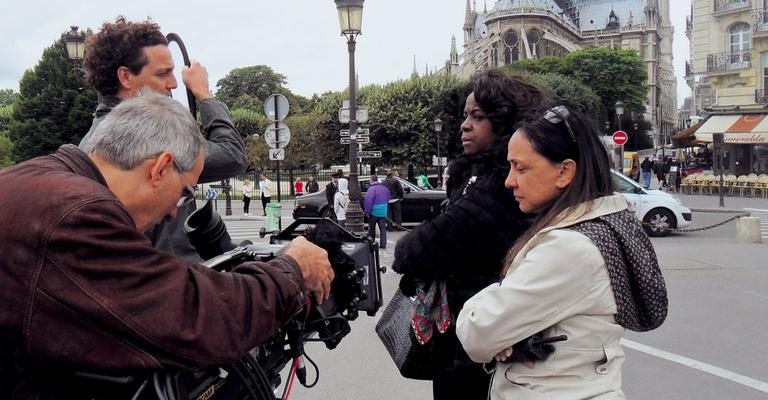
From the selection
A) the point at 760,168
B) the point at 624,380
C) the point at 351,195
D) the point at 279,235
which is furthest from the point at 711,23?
the point at 279,235

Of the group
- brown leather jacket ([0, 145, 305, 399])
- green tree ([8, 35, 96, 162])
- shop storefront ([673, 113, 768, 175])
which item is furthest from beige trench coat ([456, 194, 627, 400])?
green tree ([8, 35, 96, 162])

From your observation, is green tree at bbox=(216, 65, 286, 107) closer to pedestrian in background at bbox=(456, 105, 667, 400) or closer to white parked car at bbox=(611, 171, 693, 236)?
white parked car at bbox=(611, 171, 693, 236)

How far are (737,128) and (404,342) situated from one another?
36893 mm

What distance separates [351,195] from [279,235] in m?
14.7

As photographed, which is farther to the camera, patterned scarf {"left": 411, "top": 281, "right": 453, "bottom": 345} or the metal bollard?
the metal bollard

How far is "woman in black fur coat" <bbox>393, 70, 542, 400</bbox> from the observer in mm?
2434

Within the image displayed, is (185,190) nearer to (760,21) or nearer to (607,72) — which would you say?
(760,21)

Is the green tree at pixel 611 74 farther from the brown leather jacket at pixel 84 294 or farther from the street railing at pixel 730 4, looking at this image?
the brown leather jacket at pixel 84 294

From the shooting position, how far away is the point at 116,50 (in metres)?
2.57

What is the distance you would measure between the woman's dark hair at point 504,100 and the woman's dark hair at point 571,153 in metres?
0.57

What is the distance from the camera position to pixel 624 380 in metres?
5.06

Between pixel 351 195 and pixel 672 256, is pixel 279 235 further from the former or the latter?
pixel 351 195

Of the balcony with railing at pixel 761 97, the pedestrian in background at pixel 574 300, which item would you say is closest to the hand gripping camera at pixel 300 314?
the pedestrian in background at pixel 574 300

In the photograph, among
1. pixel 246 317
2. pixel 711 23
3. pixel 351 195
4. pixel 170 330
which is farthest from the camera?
pixel 711 23
